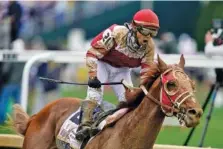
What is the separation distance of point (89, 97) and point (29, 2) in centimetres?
785

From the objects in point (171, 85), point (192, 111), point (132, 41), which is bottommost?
point (192, 111)

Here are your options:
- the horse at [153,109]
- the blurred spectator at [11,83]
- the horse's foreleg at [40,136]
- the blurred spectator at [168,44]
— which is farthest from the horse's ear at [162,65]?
the blurred spectator at [168,44]

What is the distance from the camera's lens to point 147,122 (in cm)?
658

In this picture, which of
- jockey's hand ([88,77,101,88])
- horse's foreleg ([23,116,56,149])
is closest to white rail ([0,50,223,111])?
horse's foreleg ([23,116,56,149])

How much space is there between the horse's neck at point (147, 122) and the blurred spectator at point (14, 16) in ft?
20.5

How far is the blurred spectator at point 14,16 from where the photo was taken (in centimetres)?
1267

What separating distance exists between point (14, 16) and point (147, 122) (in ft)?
21.8

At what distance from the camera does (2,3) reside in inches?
506

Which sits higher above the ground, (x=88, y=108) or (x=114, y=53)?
(x=114, y=53)

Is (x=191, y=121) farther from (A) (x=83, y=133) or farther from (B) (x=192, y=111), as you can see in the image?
(A) (x=83, y=133)

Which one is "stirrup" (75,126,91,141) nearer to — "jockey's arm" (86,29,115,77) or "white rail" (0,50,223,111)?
"jockey's arm" (86,29,115,77)

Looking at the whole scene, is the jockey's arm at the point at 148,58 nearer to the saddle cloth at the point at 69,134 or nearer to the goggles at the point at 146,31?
the goggles at the point at 146,31

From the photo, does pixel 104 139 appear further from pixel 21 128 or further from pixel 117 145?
pixel 21 128

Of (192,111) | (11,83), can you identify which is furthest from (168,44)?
(192,111)
